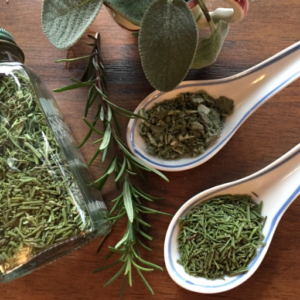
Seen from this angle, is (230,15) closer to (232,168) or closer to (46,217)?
(232,168)

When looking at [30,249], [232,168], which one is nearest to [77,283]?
[30,249]

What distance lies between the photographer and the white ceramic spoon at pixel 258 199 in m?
0.54

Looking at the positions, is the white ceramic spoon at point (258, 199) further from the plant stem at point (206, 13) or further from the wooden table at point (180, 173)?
the plant stem at point (206, 13)

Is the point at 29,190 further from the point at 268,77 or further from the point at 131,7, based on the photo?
the point at 268,77

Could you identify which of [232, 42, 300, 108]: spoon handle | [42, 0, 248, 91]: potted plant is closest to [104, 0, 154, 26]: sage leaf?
[42, 0, 248, 91]: potted plant

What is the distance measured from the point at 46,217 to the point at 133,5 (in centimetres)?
28

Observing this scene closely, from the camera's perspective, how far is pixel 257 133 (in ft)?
1.95

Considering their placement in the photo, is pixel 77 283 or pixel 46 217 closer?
pixel 46 217

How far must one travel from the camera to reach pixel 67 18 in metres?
0.41

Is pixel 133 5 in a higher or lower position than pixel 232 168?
higher

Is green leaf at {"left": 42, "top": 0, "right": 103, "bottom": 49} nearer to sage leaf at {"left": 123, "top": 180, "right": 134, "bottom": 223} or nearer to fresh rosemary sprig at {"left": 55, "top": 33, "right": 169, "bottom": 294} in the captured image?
fresh rosemary sprig at {"left": 55, "top": 33, "right": 169, "bottom": 294}

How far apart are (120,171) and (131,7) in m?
0.23

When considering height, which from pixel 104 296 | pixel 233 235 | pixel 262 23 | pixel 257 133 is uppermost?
pixel 262 23

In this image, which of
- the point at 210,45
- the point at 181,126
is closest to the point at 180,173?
the point at 181,126
